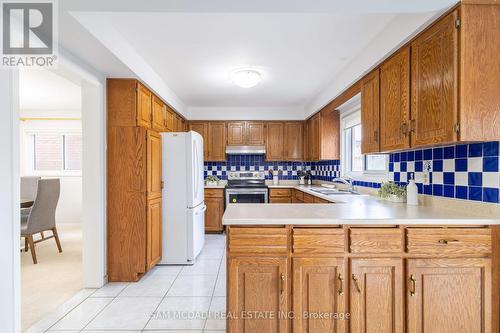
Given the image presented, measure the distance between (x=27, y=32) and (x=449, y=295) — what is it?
3.10 meters

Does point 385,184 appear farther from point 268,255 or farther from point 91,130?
point 91,130

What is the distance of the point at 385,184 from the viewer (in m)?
2.54

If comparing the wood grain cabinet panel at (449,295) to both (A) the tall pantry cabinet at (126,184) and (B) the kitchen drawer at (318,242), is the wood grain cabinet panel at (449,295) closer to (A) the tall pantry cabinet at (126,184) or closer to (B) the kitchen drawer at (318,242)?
(B) the kitchen drawer at (318,242)

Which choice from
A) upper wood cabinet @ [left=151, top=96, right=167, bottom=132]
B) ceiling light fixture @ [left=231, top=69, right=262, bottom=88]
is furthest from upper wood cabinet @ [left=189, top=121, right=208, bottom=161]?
ceiling light fixture @ [left=231, top=69, right=262, bottom=88]

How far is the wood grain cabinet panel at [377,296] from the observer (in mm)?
1588

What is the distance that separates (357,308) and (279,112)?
3911 mm

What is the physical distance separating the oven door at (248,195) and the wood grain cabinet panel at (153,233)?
1.64 m

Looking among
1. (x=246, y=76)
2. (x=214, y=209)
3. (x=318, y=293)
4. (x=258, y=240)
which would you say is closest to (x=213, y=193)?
(x=214, y=209)

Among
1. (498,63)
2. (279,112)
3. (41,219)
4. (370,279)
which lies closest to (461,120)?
(498,63)

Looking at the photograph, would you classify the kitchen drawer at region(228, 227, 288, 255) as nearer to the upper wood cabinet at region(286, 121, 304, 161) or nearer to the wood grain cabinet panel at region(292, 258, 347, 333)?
the wood grain cabinet panel at region(292, 258, 347, 333)

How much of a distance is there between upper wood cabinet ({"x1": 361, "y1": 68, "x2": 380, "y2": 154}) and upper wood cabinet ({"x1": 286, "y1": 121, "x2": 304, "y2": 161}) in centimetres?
238

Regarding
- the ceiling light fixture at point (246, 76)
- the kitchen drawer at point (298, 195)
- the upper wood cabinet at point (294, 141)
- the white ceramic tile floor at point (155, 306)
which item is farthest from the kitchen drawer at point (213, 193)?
the ceiling light fixture at point (246, 76)

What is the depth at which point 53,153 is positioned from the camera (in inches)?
210

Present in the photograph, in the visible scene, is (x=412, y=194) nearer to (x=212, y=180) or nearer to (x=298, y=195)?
(x=298, y=195)
